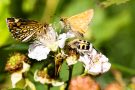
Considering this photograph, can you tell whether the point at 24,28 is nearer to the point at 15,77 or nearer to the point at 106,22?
the point at 15,77

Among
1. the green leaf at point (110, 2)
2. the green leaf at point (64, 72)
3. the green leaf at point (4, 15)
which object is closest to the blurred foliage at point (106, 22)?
the green leaf at point (4, 15)

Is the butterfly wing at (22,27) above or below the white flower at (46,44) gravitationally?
above

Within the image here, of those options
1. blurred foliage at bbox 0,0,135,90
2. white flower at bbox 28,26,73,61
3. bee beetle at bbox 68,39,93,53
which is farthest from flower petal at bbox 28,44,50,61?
blurred foliage at bbox 0,0,135,90

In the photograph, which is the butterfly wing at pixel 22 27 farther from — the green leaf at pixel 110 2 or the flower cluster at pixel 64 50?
the green leaf at pixel 110 2

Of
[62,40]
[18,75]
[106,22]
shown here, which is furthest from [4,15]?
[106,22]

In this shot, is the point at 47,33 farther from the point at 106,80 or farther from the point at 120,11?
the point at 120,11

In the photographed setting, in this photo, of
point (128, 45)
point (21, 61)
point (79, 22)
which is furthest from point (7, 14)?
point (128, 45)
